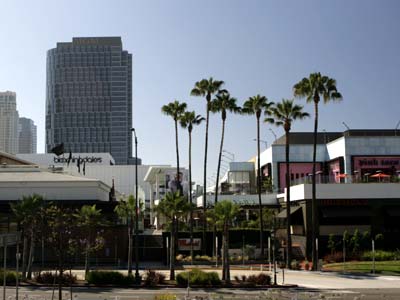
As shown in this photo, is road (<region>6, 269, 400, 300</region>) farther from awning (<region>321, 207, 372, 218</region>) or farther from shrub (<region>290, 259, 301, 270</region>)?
awning (<region>321, 207, 372, 218</region>)

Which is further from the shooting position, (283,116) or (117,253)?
(117,253)

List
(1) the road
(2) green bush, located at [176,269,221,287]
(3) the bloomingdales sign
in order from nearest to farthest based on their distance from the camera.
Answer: (1) the road
(2) green bush, located at [176,269,221,287]
(3) the bloomingdales sign

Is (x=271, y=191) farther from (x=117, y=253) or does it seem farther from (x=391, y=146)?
(x=117, y=253)


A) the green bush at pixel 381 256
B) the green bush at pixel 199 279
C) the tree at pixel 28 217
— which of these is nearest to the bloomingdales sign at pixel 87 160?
the tree at pixel 28 217

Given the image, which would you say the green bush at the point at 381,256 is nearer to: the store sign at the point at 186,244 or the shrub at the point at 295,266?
the shrub at the point at 295,266

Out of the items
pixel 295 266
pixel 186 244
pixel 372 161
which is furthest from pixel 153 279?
pixel 372 161

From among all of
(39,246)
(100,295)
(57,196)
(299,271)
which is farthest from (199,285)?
(57,196)

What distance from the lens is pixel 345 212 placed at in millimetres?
56719

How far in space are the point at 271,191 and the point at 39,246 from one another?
36.1 m

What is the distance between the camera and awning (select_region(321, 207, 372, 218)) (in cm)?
5650

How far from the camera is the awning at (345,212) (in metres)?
56.5

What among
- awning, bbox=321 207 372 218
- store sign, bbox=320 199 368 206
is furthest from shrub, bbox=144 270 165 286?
store sign, bbox=320 199 368 206

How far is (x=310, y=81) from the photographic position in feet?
160

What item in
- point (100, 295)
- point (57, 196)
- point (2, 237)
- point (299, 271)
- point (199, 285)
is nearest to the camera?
point (2, 237)
